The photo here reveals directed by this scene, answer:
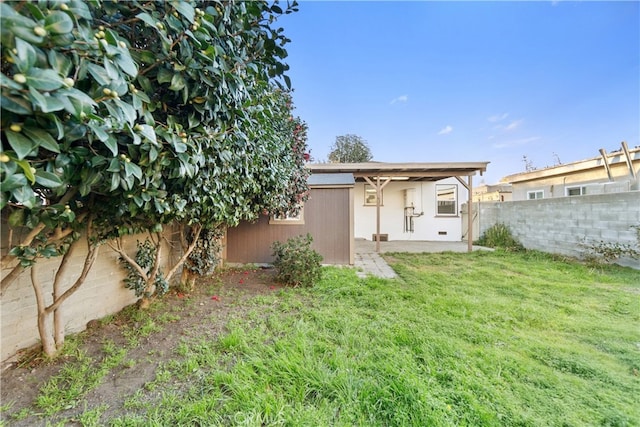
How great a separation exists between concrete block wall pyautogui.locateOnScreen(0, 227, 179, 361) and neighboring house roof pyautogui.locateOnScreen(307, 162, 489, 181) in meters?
5.48

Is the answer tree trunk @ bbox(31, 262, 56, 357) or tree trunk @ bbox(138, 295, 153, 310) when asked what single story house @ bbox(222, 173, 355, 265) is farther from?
tree trunk @ bbox(31, 262, 56, 357)

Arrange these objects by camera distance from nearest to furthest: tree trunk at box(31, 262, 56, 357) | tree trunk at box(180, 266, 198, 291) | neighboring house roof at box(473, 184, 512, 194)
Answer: tree trunk at box(31, 262, 56, 357), tree trunk at box(180, 266, 198, 291), neighboring house roof at box(473, 184, 512, 194)

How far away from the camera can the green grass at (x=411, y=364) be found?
161 centimetres

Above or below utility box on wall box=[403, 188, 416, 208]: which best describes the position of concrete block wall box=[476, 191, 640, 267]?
below

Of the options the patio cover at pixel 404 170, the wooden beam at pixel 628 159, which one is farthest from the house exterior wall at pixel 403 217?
the wooden beam at pixel 628 159

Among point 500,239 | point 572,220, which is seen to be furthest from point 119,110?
point 500,239

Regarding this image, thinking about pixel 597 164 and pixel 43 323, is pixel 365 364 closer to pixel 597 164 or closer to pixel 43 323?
pixel 43 323

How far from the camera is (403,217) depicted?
10.7 meters

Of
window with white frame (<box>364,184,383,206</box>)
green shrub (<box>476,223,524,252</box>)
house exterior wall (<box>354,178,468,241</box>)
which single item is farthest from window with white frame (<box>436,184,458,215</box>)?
window with white frame (<box>364,184,383,206</box>)

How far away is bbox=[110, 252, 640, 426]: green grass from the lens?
1606 mm

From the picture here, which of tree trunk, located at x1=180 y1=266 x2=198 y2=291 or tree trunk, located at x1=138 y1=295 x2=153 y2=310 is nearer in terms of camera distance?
tree trunk, located at x1=138 y1=295 x2=153 y2=310

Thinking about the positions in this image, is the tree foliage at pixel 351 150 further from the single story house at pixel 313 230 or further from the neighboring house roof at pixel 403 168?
the single story house at pixel 313 230

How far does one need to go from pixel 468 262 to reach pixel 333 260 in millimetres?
3670

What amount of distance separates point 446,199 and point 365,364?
10262mm
